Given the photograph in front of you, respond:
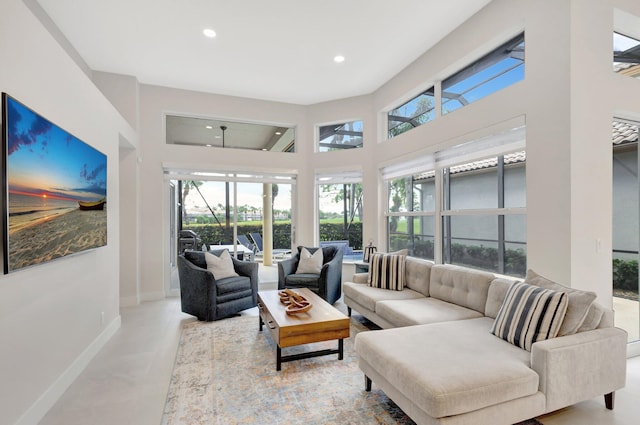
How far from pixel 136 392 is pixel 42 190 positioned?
1.63 metres

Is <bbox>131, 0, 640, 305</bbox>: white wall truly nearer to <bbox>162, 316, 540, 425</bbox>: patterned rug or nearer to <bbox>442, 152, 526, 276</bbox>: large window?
<bbox>442, 152, 526, 276</bbox>: large window

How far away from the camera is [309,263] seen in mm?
4898

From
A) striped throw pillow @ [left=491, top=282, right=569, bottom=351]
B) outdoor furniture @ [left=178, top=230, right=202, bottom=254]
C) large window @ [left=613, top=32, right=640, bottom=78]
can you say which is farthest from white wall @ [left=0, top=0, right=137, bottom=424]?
large window @ [left=613, top=32, right=640, bottom=78]

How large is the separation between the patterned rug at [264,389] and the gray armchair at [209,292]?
0.62 metres

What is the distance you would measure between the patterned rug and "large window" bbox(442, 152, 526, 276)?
70.0 inches

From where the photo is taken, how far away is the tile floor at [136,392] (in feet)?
6.90

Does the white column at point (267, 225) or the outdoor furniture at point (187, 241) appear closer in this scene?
the outdoor furniture at point (187, 241)

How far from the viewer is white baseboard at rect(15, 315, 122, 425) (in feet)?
6.66

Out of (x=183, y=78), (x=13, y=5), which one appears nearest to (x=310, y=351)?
(x=13, y=5)

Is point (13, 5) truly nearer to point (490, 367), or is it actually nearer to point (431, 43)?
point (490, 367)

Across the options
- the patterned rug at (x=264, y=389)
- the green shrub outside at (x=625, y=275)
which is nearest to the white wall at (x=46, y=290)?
the patterned rug at (x=264, y=389)

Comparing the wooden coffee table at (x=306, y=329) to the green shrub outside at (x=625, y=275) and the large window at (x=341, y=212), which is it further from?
the large window at (x=341, y=212)

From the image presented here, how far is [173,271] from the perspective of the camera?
17.8ft

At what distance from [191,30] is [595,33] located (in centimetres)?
400
